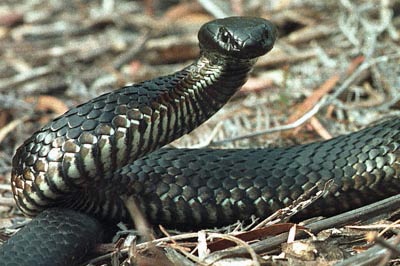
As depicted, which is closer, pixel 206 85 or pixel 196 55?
pixel 206 85

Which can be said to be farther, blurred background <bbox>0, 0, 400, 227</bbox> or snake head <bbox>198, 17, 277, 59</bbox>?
blurred background <bbox>0, 0, 400, 227</bbox>

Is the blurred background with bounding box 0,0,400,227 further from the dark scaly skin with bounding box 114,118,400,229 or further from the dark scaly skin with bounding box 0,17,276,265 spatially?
the dark scaly skin with bounding box 114,118,400,229

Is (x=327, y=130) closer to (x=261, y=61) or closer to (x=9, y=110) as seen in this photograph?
(x=261, y=61)

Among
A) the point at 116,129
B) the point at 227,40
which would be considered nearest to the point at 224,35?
the point at 227,40

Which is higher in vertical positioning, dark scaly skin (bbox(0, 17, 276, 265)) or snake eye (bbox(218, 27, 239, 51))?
snake eye (bbox(218, 27, 239, 51))

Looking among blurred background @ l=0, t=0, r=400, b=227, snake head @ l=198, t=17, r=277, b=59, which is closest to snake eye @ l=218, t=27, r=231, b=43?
snake head @ l=198, t=17, r=277, b=59

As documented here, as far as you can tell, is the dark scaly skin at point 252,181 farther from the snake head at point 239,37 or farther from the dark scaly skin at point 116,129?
the snake head at point 239,37

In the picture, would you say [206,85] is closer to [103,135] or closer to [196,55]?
[103,135]
